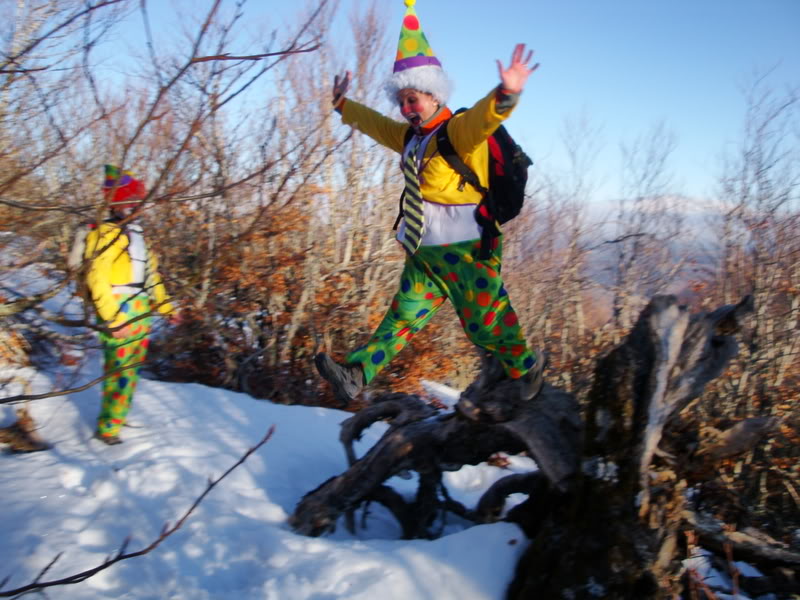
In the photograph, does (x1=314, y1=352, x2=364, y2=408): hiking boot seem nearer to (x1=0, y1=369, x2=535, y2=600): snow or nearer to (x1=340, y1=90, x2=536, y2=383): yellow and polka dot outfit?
(x1=340, y1=90, x2=536, y2=383): yellow and polka dot outfit

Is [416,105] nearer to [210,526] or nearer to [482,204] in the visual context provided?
[482,204]

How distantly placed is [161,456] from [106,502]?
0.57 meters

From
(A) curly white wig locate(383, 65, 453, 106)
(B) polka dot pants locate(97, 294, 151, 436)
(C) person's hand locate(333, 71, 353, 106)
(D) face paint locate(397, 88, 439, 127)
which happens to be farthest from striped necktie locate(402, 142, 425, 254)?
(B) polka dot pants locate(97, 294, 151, 436)

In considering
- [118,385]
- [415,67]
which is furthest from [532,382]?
[118,385]

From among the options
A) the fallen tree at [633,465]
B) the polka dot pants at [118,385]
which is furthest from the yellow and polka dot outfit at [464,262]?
the polka dot pants at [118,385]

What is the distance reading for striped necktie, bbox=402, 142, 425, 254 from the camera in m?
2.81

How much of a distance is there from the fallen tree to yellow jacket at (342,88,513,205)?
975 millimetres

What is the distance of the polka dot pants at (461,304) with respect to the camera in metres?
2.77

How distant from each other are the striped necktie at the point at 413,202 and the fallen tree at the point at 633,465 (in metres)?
0.94

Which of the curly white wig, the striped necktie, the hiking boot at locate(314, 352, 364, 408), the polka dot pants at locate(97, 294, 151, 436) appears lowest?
the polka dot pants at locate(97, 294, 151, 436)

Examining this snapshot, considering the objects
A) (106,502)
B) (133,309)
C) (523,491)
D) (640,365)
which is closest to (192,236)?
(133,309)

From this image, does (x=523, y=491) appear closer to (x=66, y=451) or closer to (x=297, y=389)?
(x=66, y=451)

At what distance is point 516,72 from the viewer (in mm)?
2174

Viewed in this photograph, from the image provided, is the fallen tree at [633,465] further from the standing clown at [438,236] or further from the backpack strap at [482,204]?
the backpack strap at [482,204]
